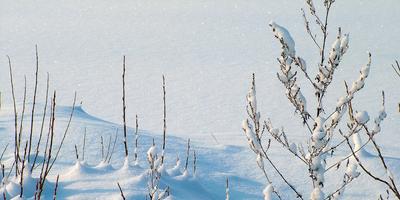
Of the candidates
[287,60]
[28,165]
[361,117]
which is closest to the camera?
[361,117]

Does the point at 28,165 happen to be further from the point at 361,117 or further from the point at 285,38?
the point at 361,117

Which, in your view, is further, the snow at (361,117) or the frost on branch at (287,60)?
the frost on branch at (287,60)

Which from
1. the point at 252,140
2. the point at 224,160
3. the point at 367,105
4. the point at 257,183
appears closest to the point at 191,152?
the point at 224,160

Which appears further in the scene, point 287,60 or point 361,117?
point 287,60

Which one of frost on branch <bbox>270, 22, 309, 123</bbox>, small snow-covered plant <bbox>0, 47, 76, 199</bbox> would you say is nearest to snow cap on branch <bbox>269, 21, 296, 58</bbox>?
frost on branch <bbox>270, 22, 309, 123</bbox>

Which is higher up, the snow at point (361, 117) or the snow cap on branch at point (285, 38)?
the snow cap on branch at point (285, 38)

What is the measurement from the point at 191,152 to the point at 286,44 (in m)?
3.43

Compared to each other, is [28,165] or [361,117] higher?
[361,117]

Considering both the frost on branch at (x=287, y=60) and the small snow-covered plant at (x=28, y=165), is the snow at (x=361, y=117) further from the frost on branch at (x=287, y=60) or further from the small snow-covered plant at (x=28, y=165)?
the small snow-covered plant at (x=28, y=165)

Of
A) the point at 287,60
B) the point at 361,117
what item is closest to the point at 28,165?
the point at 287,60

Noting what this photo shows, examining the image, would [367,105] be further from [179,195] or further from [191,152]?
[179,195]

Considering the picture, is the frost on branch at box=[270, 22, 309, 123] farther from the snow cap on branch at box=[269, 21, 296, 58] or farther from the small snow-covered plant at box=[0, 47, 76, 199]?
the small snow-covered plant at box=[0, 47, 76, 199]

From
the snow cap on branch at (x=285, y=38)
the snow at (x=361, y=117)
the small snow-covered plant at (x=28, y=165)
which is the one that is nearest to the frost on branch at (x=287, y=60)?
the snow cap on branch at (x=285, y=38)

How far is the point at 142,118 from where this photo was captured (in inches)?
795
